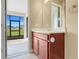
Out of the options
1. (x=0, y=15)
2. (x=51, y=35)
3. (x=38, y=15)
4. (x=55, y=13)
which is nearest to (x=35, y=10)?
(x=38, y=15)

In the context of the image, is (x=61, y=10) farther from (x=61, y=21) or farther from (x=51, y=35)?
(x=51, y=35)

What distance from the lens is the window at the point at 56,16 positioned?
2730mm

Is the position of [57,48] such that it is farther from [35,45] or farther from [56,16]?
[56,16]

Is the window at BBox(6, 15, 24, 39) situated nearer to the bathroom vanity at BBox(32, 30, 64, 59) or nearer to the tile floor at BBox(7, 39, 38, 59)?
the tile floor at BBox(7, 39, 38, 59)

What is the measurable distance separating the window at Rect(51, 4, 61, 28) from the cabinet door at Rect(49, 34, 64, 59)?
0.49 m

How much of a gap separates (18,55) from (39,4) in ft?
4.41

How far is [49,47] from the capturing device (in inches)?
89.7

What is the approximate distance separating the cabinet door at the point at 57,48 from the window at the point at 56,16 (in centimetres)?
49

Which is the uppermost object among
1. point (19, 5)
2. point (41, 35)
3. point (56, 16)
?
point (19, 5)

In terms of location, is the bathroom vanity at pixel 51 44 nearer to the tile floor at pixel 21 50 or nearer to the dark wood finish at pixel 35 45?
the dark wood finish at pixel 35 45

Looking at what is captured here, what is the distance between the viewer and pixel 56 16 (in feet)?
9.15

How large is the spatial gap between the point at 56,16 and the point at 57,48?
78 cm

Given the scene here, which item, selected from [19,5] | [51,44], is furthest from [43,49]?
[19,5]

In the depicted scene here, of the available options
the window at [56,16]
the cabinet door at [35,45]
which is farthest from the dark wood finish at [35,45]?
the window at [56,16]
